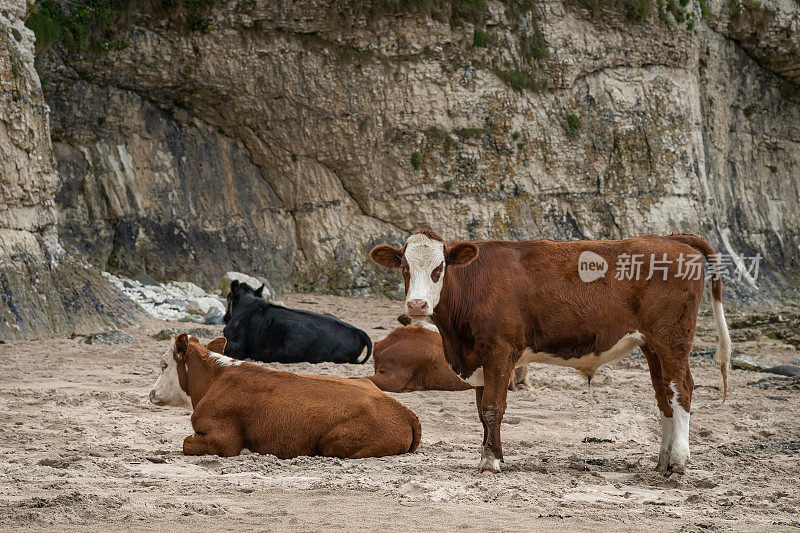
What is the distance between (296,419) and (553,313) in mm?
2171

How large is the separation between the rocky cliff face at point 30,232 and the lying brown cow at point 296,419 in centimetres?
887

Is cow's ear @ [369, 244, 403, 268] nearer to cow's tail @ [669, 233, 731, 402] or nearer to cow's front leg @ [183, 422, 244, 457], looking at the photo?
cow's front leg @ [183, 422, 244, 457]

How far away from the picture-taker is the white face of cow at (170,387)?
25.1 ft

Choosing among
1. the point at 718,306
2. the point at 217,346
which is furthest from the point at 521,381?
the point at 217,346

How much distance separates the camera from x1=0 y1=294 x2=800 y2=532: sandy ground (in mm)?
5051

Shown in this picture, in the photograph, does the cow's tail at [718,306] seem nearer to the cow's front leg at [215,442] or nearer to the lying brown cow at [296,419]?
the lying brown cow at [296,419]

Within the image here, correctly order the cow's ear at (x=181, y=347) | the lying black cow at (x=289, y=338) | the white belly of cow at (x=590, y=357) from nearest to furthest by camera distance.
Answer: the white belly of cow at (x=590, y=357) → the cow's ear at (x=181, y=347) → the lying black cow at (x=289, y=338)

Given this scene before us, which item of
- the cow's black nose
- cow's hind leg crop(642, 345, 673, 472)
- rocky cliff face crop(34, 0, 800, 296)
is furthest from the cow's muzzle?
rocky cliff face crop(34, 0, 800, 296)

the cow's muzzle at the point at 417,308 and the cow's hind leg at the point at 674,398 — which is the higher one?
the cow's muzzle at the point at 417,308

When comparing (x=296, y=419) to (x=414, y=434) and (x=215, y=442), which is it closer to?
(x=215, y=442)

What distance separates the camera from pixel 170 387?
7676mm

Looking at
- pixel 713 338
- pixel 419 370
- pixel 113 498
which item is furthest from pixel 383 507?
pixel 713 338

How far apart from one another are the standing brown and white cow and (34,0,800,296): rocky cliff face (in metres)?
18.7

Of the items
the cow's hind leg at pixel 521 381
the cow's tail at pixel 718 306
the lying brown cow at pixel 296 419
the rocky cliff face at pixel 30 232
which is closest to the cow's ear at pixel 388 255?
the lying brown cow at pixel 296 419
